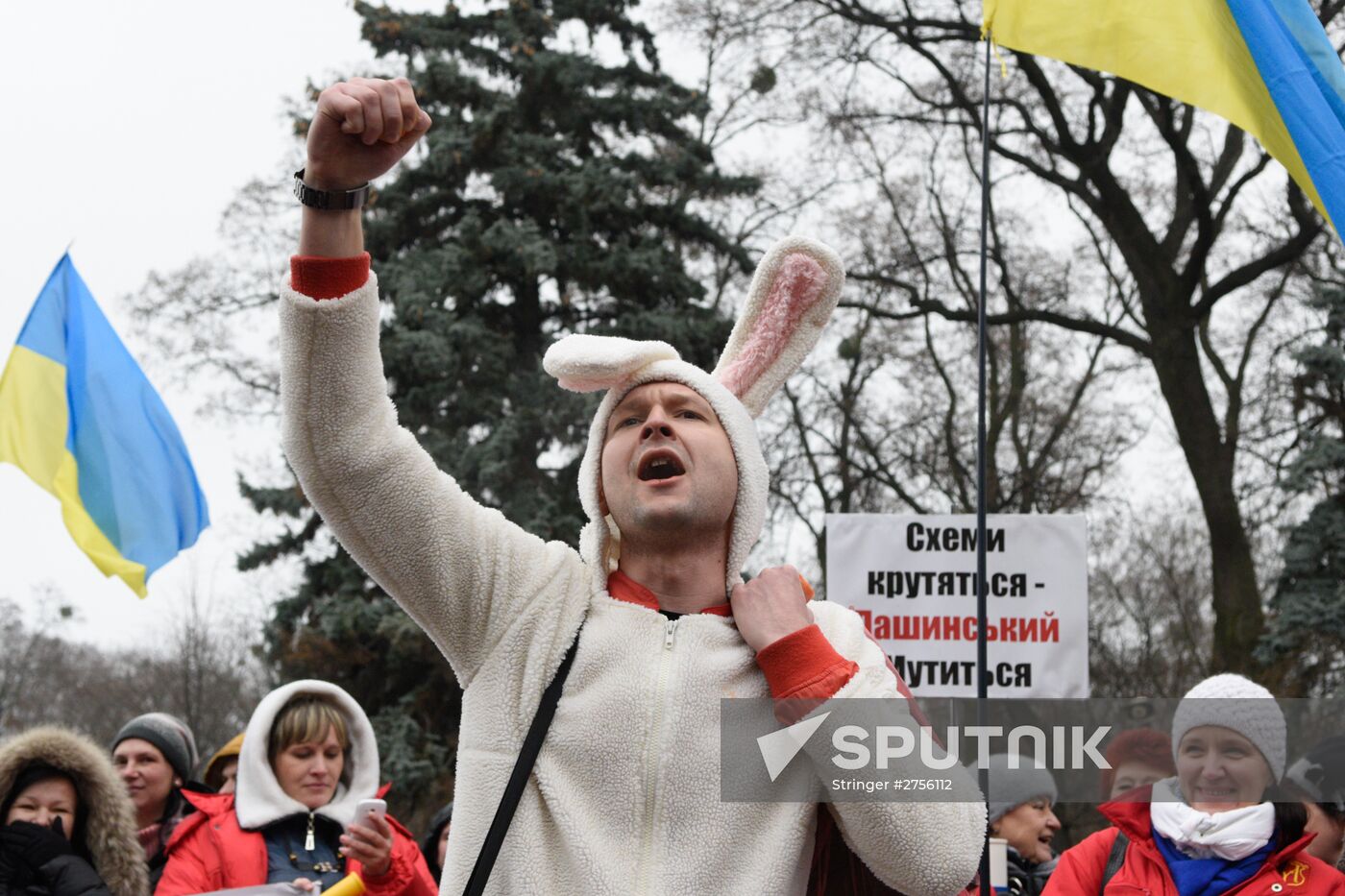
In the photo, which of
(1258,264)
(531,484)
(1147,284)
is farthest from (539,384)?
(1258,264)

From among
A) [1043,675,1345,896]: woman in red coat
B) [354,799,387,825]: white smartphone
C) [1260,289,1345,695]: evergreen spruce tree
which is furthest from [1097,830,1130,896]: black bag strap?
[1260,289,1345,695]: evergreen spruce tree

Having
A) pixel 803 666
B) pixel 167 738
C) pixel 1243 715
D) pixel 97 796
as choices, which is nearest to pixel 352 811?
pixel 97 796

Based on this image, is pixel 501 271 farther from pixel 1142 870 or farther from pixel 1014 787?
pixel 1142 870

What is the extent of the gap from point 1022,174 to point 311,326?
1727cm

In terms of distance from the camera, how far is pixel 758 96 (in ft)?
63.7

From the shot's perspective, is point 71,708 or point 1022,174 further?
point 71,708

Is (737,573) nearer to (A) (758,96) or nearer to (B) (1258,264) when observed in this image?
(B) (1258,264)

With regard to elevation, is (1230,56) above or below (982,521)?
above

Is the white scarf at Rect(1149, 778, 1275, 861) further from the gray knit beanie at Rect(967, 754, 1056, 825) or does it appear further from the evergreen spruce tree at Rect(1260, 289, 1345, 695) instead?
the evergreen spruce tree at Rect(1260, 289, 1345, 695)

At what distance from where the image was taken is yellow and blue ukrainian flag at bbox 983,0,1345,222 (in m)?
4.33

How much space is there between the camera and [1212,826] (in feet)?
13.6

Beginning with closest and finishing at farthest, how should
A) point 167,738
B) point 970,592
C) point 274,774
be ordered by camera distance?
point 274,774
point 167,738
point 970,592

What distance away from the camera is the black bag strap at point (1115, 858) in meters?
4.29

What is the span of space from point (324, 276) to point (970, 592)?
5199 mm
